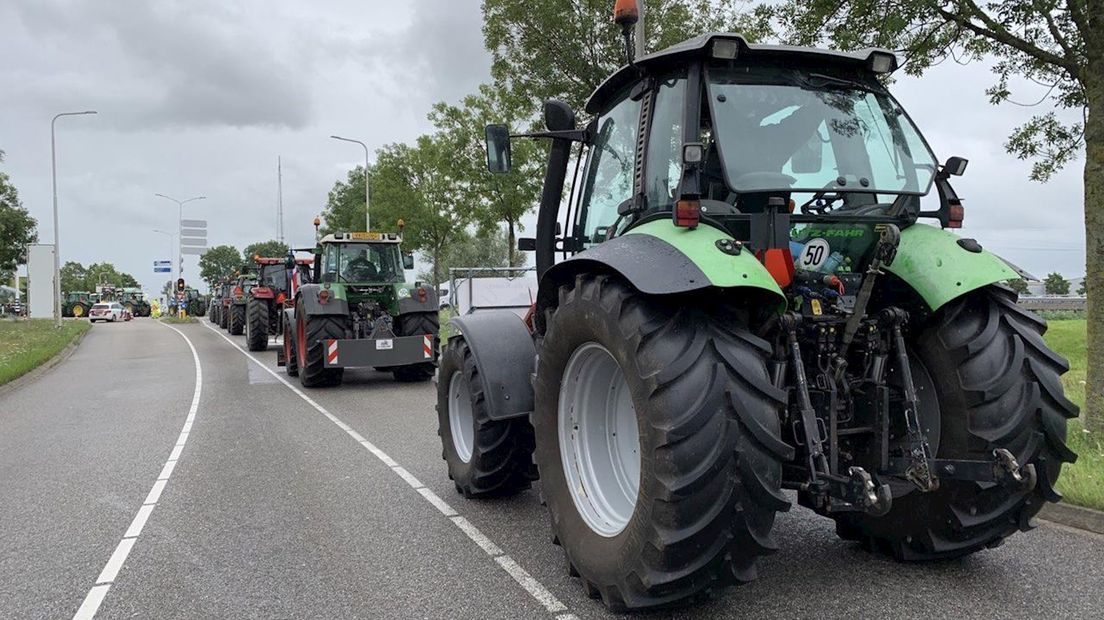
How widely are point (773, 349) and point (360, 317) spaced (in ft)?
37.5

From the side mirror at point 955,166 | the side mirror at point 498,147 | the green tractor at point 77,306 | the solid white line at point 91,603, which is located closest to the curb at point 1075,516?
the side mirror at point 955,166

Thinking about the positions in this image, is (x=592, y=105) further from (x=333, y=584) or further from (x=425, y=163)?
(x=425, y=163)

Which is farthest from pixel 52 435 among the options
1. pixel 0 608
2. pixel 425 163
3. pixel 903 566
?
pixel 425 163

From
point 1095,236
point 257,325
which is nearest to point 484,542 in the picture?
point 1095,236

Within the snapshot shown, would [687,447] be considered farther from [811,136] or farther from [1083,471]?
[1083,471]

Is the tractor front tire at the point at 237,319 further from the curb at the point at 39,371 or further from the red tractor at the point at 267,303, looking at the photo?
the red tractor at the point at 267,303

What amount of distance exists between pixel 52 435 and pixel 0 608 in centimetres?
613

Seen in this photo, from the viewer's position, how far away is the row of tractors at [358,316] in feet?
41.8

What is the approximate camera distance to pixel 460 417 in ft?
18.9

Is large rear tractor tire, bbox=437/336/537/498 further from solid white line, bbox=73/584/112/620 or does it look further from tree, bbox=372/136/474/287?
tree, bbox=372/136/474/287

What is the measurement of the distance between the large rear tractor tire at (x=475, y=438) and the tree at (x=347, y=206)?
32.6 metres

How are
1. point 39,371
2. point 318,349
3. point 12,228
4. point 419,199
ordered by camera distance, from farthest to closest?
point 12,228 < point 419,199 < point 39,371 < point 318,349

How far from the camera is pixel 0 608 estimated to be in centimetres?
390

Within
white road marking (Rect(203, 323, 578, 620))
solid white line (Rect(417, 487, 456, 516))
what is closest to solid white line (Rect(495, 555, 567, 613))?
white road marking (Rect(203, 323, 578, 620))
